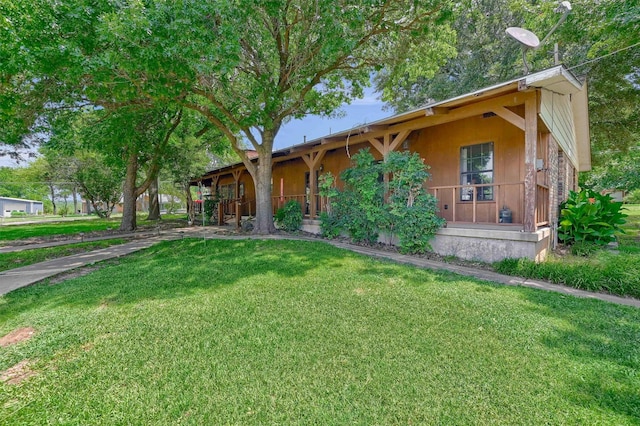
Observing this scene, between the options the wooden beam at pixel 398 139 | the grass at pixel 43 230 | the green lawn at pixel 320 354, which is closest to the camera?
the green lawn at pixel 320 354

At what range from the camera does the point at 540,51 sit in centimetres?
1077

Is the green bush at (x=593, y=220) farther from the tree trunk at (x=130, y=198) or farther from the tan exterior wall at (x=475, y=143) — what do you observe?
the tree trunk at (x=130, y=198)

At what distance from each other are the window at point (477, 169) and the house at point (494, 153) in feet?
0.08

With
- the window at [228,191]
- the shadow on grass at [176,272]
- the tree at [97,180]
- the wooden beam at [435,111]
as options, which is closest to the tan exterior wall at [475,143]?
the wooden beam at [435,111]

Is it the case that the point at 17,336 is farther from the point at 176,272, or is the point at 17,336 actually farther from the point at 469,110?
the point at 469,110

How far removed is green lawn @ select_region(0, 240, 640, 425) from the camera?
6.81 feet

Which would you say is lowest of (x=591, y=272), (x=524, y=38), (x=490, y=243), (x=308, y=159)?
(x=591, y=272)

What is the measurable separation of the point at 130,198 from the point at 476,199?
1354cm

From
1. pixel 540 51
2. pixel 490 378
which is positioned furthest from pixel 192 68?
pixel 540 51

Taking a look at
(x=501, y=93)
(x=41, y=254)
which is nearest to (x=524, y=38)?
(x=501, y=93)

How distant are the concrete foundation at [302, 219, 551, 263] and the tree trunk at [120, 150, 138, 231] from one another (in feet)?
40.5

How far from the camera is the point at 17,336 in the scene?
3.21m

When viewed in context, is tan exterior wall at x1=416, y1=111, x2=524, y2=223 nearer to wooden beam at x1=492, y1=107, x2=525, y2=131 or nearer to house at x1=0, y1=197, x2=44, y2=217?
wooden beam at x1=492, y1=107, x2=525, y2=131

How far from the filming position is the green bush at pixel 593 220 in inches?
269
